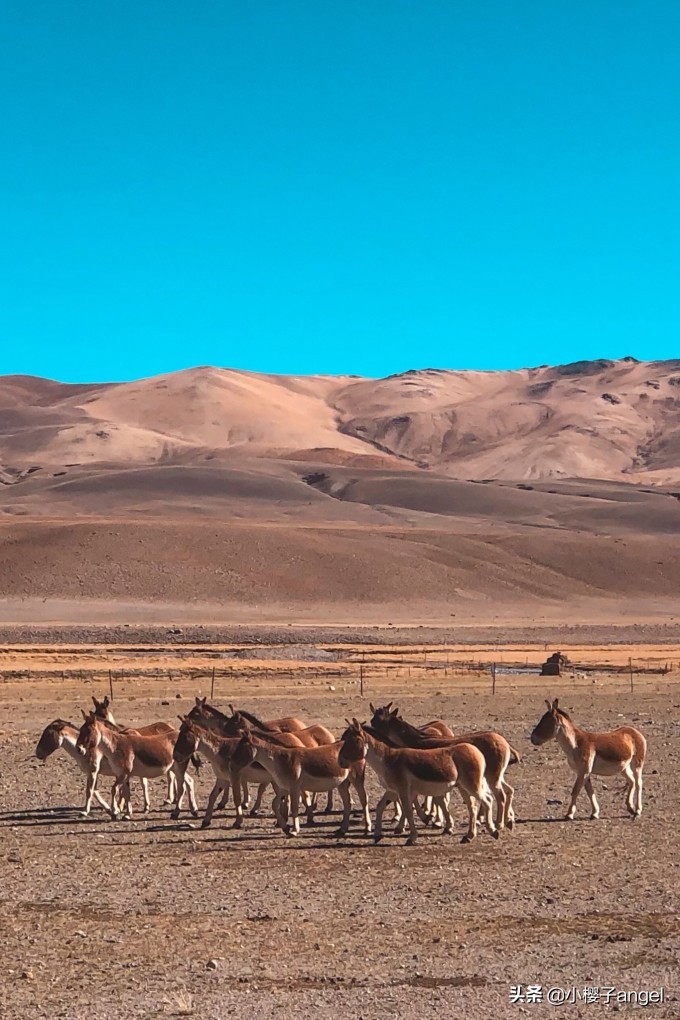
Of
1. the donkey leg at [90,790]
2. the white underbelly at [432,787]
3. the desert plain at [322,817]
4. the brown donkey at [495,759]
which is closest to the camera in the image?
the desert plain at [322,817]

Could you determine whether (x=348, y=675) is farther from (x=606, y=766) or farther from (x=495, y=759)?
(x=495, y=759)

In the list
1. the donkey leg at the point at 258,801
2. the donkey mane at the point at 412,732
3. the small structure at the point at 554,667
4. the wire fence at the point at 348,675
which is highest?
the donkey mane at the point at 412,732

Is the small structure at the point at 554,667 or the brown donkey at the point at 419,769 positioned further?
the small structure at the point at 554,667

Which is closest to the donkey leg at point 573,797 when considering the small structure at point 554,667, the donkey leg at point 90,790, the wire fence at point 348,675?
the donkey leg at point 90,790

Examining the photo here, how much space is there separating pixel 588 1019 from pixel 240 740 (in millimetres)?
7428

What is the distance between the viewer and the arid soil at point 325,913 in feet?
31.0

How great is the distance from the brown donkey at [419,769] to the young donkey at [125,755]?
2672mm

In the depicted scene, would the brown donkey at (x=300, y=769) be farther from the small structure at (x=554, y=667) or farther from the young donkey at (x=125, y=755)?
the small structure at (x=554, y=667)

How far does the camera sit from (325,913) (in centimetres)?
1174

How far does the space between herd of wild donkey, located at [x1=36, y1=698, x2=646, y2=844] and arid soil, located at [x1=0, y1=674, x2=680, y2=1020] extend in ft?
1.12

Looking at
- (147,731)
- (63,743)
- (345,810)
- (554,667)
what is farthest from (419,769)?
(554,667)

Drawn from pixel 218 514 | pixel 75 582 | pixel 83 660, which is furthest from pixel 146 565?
pixel 218 514

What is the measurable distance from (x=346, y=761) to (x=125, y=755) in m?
3.10

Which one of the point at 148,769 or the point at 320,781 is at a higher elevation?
the point at 320,781
